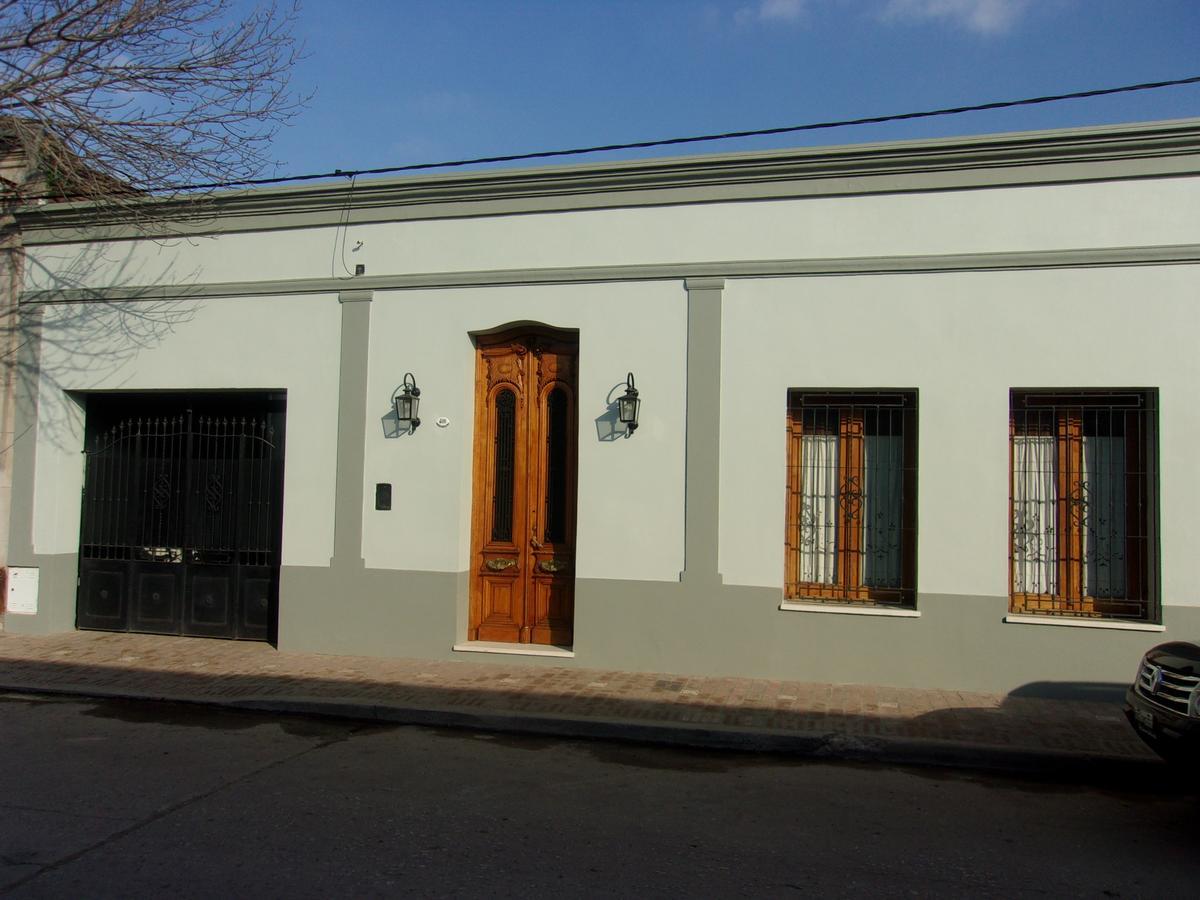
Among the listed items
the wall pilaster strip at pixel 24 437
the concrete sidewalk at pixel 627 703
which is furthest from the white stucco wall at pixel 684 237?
the concrete sidewalk at pixel 627 703

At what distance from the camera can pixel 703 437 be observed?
949 cm

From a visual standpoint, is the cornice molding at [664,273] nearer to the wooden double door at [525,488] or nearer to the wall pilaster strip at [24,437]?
the wall pilaster strip at [24,437]

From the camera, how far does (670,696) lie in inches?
339

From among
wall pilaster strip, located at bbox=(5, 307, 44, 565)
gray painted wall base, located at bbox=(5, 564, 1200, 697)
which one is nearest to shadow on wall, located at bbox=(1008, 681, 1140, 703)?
gray painted wall base, located at bbox=(5, 564, 1200, 697)

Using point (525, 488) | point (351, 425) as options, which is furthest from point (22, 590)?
point (525, 488)

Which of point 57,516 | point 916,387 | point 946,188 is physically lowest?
point 57,516

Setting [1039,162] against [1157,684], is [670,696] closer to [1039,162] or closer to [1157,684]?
[1157,684]

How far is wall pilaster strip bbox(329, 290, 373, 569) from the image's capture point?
1035 cm

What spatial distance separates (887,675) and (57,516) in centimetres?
956

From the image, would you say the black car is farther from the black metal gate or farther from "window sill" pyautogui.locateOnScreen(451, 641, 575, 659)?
the black metal gate

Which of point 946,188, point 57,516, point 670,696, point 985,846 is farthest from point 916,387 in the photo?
point 57,516

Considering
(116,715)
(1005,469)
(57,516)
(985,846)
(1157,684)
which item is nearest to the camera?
(985,846)

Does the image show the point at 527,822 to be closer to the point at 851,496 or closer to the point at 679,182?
the point at 851,496

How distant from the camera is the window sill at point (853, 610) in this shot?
8.98m
